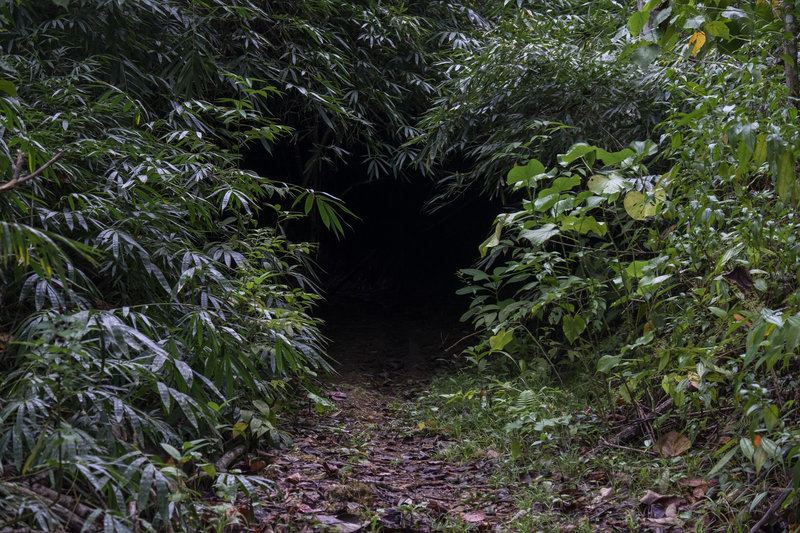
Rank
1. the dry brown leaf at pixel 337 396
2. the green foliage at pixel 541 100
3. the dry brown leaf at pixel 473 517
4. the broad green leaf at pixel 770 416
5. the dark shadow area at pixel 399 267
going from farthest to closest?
1. the dark shadow area at pixel 399 267
2. the dry brown leaf at pixel 337 396
3. the green foliage at pixel 541 100
4. the dry brown leaf at pixel 473 517
5. the broad green leaf at pixel 770 416

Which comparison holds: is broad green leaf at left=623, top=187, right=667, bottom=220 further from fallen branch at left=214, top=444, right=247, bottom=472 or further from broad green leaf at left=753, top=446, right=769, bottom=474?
fallen branch at left=214, top=444, right=247, bottom=472

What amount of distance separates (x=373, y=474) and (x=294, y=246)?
3.70 feet

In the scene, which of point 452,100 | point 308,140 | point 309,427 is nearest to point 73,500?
point 309,427

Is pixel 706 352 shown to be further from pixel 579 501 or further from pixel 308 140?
pixel 308 140

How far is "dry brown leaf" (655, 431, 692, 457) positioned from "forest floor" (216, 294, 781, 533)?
0.04m

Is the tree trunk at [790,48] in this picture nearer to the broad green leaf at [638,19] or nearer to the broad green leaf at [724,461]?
the broad green leaf at [638,19]

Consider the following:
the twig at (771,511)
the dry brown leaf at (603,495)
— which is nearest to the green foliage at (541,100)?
the dry brown leaf at (603,495)

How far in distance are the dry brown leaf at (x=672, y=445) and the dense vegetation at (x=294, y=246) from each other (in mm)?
39

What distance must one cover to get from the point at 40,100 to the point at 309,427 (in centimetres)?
172

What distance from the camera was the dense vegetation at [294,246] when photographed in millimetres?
1267

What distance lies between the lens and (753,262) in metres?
1.47

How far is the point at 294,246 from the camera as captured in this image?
271 cm

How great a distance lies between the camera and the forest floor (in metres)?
1.54

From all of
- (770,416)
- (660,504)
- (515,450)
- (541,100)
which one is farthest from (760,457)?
(541,100)
